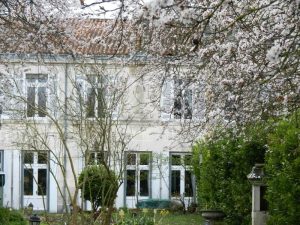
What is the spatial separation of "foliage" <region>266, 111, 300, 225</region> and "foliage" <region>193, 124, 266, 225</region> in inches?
20.5

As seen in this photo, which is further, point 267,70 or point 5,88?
point 5,88

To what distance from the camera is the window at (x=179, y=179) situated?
1173 inches

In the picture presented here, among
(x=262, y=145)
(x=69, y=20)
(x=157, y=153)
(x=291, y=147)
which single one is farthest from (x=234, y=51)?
(x=157, y=153)

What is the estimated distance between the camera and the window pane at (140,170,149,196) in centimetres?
3002

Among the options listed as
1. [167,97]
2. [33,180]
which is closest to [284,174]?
[167,97]

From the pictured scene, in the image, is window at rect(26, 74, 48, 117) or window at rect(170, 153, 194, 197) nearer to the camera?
window at rect(26, 74, 48, 117)

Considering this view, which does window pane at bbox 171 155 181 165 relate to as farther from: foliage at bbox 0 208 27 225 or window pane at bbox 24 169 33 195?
foliage at bbox 0 208 27 225

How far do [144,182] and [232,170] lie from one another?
13154mm

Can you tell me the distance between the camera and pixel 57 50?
10.1 m

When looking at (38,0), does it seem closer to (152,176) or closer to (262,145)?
(262,145)

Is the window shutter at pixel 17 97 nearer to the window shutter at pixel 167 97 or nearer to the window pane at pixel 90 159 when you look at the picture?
the window pane at pixel 90 159

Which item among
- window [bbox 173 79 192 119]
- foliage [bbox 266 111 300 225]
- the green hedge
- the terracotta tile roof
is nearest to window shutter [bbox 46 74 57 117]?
the green hedge

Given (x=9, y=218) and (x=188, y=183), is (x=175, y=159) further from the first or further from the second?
(x=9, y=218)

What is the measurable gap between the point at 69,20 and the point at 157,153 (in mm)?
19985
